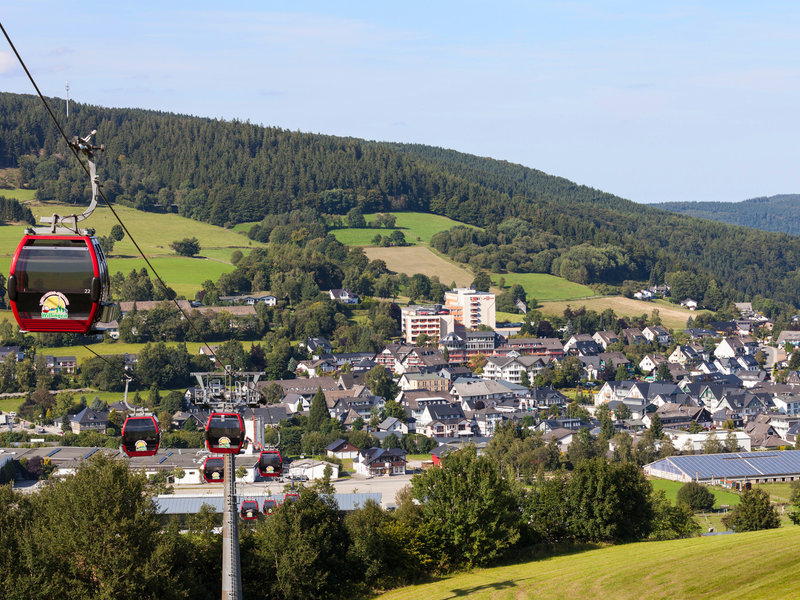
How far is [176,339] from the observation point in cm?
8581

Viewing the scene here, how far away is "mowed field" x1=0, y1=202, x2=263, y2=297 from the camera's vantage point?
3986 inches

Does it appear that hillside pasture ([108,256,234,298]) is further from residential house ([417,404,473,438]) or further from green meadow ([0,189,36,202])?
residential house ([417,404,473,438])

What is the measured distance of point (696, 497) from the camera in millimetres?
48969

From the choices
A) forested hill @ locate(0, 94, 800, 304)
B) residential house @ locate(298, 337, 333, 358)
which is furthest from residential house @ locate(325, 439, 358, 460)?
forested hill @ locate(0, 94, 800, 304)

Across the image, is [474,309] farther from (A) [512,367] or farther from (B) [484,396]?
(B) [484,396]

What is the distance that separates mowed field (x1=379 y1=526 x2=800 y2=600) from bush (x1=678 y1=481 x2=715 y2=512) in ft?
67.1

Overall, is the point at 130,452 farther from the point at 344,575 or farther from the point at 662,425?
the point at 662,425

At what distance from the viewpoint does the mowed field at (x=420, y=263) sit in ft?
391

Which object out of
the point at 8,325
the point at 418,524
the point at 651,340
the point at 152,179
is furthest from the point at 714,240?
the point at 418,524

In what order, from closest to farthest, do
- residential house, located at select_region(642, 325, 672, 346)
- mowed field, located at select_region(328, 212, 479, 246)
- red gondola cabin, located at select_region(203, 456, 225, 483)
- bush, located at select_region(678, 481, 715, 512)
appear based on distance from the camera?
red gondola cabin, located at select_region(203, 456, 225, 483)
bush, located at select_region(678, 481, 715, 512)
residential house, located at select_region(642, 325, 672, 346)
mowed field, located at select_region(328, 212, 479, 246)

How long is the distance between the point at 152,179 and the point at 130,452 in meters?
131

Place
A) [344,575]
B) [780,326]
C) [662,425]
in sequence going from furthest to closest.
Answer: [780,326], [662,425], [344,575]

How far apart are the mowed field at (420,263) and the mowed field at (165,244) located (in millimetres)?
16870

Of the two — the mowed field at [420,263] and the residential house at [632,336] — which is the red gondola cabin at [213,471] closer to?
the residential house at [632,336]
